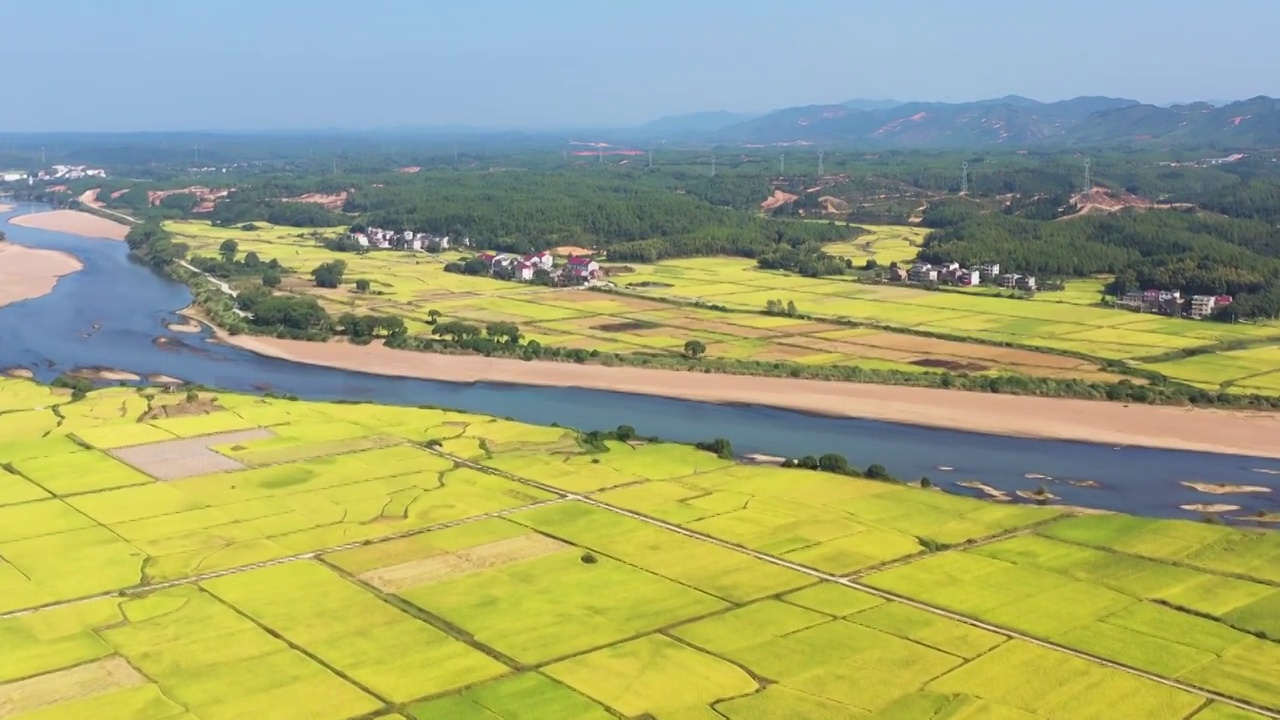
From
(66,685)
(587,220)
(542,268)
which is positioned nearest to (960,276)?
(542,268)

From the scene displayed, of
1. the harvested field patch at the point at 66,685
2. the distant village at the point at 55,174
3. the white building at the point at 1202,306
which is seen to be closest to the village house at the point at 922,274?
the white building at the point at 1202,306

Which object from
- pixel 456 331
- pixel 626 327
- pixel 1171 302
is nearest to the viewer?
pixel 456 331

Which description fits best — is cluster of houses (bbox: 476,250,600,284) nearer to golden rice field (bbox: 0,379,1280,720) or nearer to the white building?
the white building

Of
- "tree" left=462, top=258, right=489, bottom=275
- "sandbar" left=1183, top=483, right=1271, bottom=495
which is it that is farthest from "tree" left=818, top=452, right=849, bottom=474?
"tree" left=462, top=258, right=489, bottom=275

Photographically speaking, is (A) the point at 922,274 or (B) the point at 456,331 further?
(A) the point at 922,274

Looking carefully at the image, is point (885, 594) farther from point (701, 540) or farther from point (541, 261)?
point (541, 261)

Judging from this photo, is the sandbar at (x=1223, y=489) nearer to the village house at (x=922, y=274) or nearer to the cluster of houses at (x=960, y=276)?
the cluster of houses at (x=960, y=276)

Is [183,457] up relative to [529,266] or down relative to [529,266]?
down

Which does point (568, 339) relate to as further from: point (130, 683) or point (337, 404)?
point (130, 683)
